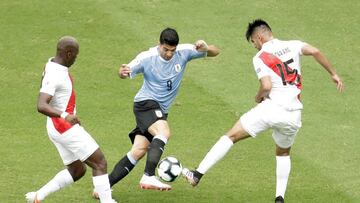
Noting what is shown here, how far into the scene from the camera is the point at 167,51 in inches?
493

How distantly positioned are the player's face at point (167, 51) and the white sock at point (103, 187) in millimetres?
1913

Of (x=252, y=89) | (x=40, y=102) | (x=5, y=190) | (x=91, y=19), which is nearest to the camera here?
(x=40, y=102)

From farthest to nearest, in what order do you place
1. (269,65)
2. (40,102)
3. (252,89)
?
1. (252,89)
2. (269,65)
3. (40,102)

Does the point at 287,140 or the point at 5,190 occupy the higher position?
the point at 287,140

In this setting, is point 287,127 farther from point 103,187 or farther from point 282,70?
point 103,187

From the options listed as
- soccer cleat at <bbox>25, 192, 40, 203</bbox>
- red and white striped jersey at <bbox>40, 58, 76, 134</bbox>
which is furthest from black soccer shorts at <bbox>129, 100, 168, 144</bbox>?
soccer cleat at <bbox>25, 192, 40, 203</bbox>

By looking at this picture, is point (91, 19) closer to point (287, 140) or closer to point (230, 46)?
point (230, 46)

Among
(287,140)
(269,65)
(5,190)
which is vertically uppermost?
(269,65)

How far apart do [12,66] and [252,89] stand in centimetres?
469

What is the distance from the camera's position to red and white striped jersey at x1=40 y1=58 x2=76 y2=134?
37.0ft

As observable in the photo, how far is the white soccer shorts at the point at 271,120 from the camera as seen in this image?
1202 cm

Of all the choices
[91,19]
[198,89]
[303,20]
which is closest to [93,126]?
[198,89]

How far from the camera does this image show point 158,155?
1220 cm

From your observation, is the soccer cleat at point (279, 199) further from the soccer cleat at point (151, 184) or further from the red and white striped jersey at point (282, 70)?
the soccer cleat at point (151, 184)
